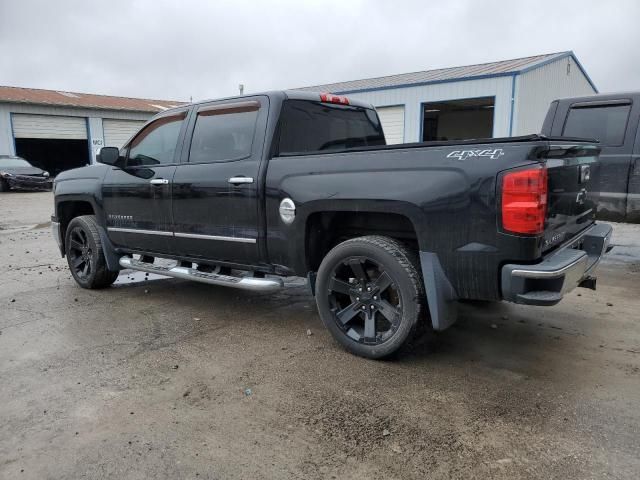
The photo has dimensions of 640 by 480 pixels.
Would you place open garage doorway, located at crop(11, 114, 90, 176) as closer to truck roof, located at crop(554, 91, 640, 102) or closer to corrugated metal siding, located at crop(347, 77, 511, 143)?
corrugated metal siding, located at crop(347, 77, 511, 143)

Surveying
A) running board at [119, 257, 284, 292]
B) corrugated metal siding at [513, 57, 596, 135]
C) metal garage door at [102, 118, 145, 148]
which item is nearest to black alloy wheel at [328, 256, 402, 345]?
running board at [119, 257, 284, 292]

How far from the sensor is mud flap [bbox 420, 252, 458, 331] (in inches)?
132

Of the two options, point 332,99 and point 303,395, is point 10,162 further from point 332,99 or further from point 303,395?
point 303,395

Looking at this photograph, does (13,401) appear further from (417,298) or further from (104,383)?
(417,298)

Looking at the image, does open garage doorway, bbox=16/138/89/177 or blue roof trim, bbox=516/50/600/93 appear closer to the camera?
blue roof trim, bbox=516/50/600/93

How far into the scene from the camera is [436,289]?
11.0ft

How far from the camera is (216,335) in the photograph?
4.43 metres

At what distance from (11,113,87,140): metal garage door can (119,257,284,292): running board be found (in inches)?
974

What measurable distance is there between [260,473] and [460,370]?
170 centimetres

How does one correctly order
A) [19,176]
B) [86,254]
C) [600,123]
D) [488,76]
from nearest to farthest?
1. [86,254]
2. [600,123]
3. [488,76]
4. [19,176]

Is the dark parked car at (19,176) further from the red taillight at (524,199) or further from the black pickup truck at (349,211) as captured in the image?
the red taillight at (524,199)

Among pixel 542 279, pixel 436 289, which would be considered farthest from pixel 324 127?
pixel 542 279

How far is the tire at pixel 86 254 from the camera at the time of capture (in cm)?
576

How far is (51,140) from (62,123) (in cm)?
271
